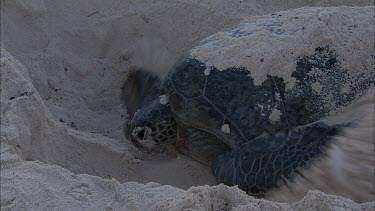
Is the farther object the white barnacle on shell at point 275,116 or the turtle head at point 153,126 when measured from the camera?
the turtle head at point 153,126

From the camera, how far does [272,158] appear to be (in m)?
1.66

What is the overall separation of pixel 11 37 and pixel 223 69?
0.85 m

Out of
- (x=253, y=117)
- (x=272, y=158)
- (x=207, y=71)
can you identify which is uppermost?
(x=207, y=71)

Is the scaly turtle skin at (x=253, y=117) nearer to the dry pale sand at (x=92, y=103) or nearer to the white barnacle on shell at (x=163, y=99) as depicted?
the white barnacle on shell at (x=163, y=99)

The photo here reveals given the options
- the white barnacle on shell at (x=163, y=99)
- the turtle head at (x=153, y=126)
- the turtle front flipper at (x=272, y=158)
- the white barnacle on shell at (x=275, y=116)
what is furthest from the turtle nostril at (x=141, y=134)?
the white barnacle on shell at (x=275, y=116)

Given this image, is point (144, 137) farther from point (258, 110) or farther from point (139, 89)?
point (258, 110)

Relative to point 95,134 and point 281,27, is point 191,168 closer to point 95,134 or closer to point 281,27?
point 95,134

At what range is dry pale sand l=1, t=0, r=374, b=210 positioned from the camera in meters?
1.15

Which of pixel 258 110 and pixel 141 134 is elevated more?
pixel 258 110

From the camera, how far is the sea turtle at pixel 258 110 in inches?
64.6

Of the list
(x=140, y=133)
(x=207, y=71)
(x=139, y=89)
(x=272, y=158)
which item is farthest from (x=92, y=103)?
(x=272, y=158)

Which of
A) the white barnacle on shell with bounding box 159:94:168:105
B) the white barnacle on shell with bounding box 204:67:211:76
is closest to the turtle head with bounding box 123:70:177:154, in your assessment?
the white barnacle on shell with bounding box 159:94:168:105

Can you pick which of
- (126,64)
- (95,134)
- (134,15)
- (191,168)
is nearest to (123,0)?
(134,15)

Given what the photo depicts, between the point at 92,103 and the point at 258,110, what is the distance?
783 millimetres
